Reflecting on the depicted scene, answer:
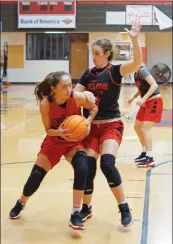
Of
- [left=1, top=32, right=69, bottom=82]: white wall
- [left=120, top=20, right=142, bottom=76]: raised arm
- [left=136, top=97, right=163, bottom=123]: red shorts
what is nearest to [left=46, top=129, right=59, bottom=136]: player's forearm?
[left=120, top=20, right=142, bottom=76]: raised arm

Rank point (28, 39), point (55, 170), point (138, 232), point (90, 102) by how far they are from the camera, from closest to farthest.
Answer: point (90, 102) < point (138, 232) < point (55, 170) < point (28, 39)

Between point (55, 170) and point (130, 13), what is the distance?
2188 millimetres

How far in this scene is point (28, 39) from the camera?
12484 millimetres

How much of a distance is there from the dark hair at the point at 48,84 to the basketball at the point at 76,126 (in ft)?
0.67

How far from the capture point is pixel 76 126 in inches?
82.6

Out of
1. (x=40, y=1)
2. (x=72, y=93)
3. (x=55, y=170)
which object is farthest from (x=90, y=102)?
(x=55, y=170)

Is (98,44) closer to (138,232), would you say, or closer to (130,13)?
(130,13)

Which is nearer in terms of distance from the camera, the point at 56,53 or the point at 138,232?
the point at 138,232

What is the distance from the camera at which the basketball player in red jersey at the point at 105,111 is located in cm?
228

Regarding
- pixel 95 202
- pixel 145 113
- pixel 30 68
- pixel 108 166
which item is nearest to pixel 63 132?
pixel 108 166

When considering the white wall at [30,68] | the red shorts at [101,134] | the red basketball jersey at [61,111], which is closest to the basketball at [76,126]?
the red basketball jersey at [61,111]

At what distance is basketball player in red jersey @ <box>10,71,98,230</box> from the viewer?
221 centimetres

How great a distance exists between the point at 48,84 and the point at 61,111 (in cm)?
16

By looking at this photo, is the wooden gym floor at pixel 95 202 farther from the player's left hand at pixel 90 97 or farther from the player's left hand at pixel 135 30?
the player's left hand at pixel 135 30
